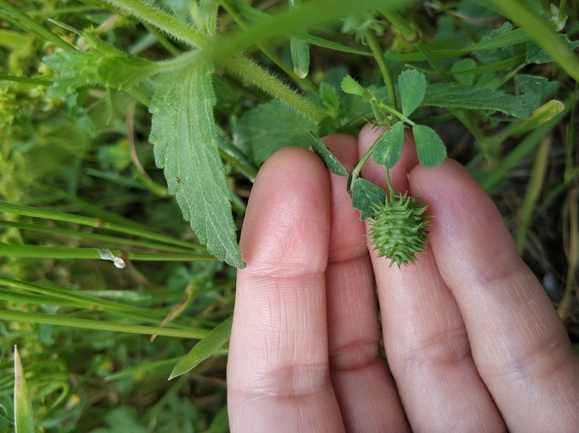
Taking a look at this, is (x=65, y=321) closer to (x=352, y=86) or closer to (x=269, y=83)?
(x=269, y=83)

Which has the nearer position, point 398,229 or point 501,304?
point 398,229

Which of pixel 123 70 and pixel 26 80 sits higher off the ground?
pixel 26 80

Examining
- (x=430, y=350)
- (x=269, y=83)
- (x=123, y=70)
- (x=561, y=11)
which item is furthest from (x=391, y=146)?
(x=430, y=350)

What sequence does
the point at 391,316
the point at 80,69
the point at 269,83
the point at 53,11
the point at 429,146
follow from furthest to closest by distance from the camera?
1. the point at 391,316
2. the point at 53,11
3. the point at 269,83
4. the point at 429,146
5. the point at 80,69

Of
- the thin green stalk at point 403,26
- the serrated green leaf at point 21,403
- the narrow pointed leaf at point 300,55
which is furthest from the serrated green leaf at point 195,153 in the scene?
the serrated green leaf at point 21,403

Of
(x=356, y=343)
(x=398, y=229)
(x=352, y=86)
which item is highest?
(x=352, y=86)

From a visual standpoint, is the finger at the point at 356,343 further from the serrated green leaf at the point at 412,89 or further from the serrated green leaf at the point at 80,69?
the serrated green leaf at the point at 80,69

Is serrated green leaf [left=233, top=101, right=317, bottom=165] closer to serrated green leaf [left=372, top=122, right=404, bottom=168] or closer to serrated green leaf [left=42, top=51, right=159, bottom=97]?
serrated green leaf [left=372, top=122, right=404, bottom=168]

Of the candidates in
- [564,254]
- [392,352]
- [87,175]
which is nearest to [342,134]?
[392,352]

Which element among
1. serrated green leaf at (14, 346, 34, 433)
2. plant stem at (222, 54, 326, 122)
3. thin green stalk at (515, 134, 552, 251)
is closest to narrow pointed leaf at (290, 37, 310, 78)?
plant stem at (222, 54, 326, 122)
